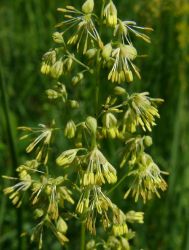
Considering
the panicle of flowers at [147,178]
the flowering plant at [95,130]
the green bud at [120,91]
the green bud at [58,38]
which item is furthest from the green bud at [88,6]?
the panicle of flowers at [147,178]

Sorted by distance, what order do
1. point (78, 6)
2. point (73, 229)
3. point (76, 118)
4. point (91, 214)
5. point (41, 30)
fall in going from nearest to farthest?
1. point (91, 214)
2. point (73, 229)
3. point (76, 118)
4. point (78, 6)
5. point (41, 30)

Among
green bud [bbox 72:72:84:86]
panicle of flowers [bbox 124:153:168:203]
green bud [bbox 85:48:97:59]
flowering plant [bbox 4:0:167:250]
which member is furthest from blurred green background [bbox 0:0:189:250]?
green bud [bbox 85:48:97:59]

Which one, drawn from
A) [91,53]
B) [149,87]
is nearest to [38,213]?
[91,53]

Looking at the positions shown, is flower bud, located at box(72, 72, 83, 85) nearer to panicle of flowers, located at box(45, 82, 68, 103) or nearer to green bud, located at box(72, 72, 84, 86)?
green bud, located at box(72, 72, 84, 86)

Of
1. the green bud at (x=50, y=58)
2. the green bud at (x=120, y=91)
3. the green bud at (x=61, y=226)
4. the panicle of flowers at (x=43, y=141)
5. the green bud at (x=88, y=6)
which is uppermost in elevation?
the green bud at (x=88, y=6)


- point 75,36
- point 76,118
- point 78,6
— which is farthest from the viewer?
point 78,6

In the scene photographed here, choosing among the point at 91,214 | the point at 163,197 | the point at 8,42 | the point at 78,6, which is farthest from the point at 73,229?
the point at 8,42

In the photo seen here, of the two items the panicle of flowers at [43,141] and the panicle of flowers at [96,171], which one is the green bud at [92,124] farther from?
the panicle of flowers at [43,141]

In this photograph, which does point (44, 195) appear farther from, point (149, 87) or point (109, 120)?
point (149, 87)

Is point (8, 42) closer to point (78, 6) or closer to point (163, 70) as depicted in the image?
point (78, 6)
